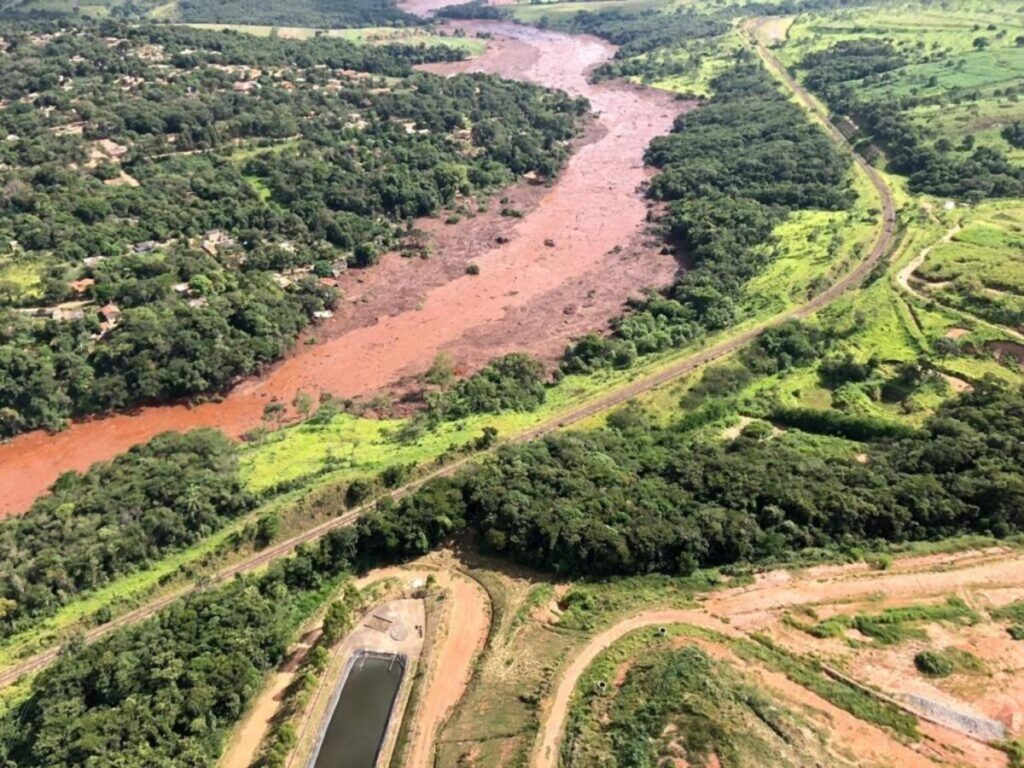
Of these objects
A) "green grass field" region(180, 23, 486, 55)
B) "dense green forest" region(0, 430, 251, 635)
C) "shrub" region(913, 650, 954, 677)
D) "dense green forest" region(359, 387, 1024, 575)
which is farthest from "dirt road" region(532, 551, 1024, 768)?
"green grass field" region(180, 23, 486, 55)

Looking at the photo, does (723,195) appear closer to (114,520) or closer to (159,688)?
(114,520)

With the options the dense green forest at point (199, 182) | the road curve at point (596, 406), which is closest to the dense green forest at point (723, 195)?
the road curve at point (596, 406)

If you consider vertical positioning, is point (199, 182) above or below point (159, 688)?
above

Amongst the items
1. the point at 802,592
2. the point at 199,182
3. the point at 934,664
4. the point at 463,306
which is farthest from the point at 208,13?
the point at 934,664

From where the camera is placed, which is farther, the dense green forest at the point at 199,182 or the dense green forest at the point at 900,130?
the dense green forest at the point at 900,130

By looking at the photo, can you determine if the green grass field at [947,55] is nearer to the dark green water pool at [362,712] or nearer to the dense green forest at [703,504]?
the dense green forest at [703,504]
